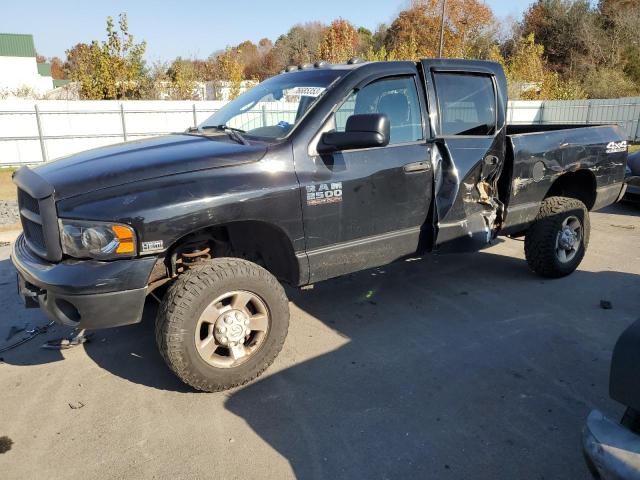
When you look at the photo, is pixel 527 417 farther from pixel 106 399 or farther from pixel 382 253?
pixel 106 399

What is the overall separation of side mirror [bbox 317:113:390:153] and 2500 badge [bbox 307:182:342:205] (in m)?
0.25

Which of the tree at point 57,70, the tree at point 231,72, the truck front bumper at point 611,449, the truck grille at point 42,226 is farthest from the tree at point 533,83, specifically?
the tree at point 57,70

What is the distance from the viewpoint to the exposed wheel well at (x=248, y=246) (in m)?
3.25

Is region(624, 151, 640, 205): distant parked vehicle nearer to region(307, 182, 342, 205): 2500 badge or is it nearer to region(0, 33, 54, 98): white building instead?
region(307, 182, 342, 205): 2500 badge

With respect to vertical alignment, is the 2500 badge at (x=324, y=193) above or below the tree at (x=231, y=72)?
below

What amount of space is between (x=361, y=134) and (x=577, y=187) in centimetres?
347

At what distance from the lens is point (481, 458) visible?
255cm

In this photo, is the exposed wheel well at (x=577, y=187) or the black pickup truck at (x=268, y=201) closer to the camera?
the black pickup truck at (x=268, y=201)

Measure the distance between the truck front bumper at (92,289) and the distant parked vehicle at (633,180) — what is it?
326 inches

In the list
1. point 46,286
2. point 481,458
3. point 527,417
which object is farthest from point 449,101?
point 46,286

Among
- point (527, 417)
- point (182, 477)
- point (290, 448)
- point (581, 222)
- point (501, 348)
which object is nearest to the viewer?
point (182, 477)

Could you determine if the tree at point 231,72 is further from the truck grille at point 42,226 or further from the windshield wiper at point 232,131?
the truck grille at point 42,226

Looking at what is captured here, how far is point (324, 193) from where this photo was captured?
3389 millimetres

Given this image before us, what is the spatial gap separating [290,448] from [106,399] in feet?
4.24
